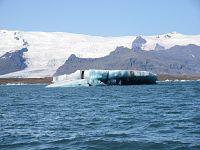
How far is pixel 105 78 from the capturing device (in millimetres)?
114375

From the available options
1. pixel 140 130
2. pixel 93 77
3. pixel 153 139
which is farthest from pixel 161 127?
pixel 93 77

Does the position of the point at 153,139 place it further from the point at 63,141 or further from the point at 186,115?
the point at 186,115

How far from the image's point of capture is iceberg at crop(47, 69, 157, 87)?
112938 mm

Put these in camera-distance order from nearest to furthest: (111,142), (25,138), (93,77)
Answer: (111,142) → (25,138) → (93,77)

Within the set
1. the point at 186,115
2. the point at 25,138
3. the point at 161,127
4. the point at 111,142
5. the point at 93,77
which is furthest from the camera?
the point at 93,77

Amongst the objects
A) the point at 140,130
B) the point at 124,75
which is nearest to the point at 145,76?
the point at 124,75

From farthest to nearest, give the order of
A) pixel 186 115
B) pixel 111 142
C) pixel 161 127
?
pixel 186 115
pixel 161 127
pixel 111 142

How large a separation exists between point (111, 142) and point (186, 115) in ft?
34.4

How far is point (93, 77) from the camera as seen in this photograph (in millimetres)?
112750

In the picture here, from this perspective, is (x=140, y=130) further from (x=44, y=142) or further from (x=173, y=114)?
(x=173, y=114)

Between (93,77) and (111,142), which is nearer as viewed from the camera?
(111,142)

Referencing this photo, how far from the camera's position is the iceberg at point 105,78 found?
113 metres

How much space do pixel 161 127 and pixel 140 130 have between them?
1.36 meters

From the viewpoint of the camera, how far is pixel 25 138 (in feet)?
75.2
